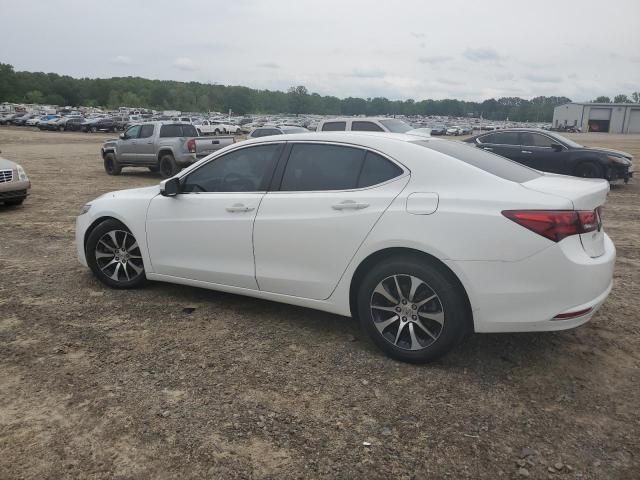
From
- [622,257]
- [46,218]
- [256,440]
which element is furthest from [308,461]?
[46,218]

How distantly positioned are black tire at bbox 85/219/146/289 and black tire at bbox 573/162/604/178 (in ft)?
38.7

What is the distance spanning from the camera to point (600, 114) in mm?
99938

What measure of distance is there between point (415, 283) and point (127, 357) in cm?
213

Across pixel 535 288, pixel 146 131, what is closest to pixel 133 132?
pixel 146 131

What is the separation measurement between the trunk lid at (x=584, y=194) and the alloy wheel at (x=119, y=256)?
11.8 ft

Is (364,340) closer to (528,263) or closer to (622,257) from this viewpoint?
(528,263)

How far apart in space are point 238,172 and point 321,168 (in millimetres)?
833

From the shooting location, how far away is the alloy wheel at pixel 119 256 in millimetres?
5273

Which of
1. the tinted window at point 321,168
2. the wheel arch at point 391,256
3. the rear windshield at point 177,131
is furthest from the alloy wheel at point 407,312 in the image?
the rear windshield at point 177,131

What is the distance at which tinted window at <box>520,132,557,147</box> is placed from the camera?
46.0ft

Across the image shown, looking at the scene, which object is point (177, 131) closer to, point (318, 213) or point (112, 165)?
point (112, 165)

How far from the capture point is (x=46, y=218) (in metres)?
9.56

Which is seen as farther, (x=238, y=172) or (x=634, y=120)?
(x=634, y=120)

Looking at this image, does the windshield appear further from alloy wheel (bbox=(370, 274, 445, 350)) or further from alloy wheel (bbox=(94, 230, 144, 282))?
alloy wheel (bbox=(370, 274, 445, 350))
